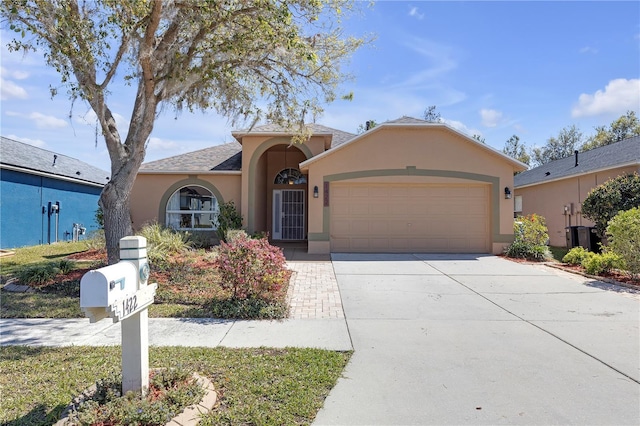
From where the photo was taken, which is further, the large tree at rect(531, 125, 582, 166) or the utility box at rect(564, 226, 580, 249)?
the large tree at rect(531, 125, 582, 166)

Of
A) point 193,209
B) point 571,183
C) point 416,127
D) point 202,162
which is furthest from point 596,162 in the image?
point 193,209

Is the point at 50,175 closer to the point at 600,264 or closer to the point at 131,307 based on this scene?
the point at 131,307

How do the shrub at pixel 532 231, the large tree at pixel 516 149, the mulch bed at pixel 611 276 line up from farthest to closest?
the large tree at pixel 516 149 → the shrub at pixel 532 231 → the mulch bed at pixel 611 276

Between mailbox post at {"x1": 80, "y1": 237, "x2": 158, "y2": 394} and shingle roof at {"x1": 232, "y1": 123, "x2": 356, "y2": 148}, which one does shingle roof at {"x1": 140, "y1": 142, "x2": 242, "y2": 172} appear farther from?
mailbox post at {"x1": 80, "y1": 237, "x2": 158, "y2": 394}

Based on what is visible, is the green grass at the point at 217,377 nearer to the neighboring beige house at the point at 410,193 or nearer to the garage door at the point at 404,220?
the neighboring beige house at the point at 410,193

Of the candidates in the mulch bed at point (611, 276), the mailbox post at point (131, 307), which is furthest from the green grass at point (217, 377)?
the mulch bed at point (611, 276)

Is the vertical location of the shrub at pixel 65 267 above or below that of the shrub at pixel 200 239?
below

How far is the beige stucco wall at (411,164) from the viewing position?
13.5m

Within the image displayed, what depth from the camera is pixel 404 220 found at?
1372cm

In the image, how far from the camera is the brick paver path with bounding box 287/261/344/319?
6.50 m

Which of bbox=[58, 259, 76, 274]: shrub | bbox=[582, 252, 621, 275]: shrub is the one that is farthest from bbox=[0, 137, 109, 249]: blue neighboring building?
bbox=[582, 252, 621, 275]: shrub

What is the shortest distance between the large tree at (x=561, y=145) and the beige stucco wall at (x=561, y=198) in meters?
26.2

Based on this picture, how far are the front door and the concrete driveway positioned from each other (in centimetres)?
939

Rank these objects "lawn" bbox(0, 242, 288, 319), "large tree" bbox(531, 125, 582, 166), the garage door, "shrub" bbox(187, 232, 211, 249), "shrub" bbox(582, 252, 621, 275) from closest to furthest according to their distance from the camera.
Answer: "lawn" bbox(0, 242, 288, 319) → "shrub" bbox(582, 252, 621, 275) → the garage door → "shrub" bbox(187, 232, 211, 249) → "large tree" bbox(531, 125, 582, 166)
